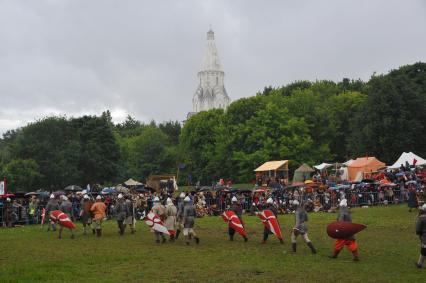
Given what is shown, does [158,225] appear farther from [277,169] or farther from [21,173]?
[21,173]

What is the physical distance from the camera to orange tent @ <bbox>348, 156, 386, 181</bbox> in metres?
51.0

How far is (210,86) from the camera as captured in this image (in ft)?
468

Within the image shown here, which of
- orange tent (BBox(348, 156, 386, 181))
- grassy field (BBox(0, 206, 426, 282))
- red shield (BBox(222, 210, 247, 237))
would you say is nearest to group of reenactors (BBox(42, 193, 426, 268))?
red shield (BBox(222, 210, 247, 237))

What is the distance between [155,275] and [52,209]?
14331mm

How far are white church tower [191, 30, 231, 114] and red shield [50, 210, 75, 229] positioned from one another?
116m

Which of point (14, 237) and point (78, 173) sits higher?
point (78, 173)

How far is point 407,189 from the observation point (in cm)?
4100

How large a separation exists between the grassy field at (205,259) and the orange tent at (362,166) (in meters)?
24.1

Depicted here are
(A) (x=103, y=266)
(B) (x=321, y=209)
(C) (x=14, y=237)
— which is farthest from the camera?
(B) (x=321, y=209)

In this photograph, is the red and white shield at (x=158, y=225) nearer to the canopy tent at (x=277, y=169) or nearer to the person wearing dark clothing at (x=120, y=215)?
the person wearing dark clothing at (x=120, y=215)

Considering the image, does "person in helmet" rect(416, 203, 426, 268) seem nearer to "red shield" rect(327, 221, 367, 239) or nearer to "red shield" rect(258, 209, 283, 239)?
"red shield" rect(327, 221, 367, 239)

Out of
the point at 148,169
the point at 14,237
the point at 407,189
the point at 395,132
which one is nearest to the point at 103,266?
the point at 14,237

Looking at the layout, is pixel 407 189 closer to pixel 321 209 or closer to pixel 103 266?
pixel 321 209

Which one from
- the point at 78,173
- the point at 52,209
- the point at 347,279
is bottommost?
the point at 347,279
